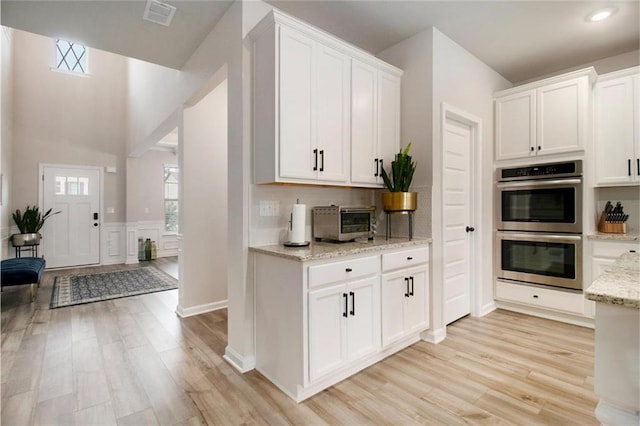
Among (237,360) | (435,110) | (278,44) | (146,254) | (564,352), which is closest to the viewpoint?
(278,44)

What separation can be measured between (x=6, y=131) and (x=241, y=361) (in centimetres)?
625

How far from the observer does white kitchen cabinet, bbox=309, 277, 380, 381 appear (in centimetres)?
199

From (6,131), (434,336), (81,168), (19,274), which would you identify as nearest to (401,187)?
(434,336)

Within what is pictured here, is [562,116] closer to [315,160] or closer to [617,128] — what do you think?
[617,128]

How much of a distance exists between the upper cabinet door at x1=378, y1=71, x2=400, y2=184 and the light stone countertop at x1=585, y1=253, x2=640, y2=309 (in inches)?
71.3

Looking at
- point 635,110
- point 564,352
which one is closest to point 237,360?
point 564,352

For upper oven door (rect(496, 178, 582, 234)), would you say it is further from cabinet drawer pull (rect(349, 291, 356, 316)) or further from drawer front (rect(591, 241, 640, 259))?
cabinet drawer pull (rect(349, 291, 356, 316))

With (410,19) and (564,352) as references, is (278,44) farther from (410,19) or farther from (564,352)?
(564,352)

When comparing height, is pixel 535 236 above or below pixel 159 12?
below

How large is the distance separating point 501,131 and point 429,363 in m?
2.74

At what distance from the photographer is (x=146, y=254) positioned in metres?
7.30

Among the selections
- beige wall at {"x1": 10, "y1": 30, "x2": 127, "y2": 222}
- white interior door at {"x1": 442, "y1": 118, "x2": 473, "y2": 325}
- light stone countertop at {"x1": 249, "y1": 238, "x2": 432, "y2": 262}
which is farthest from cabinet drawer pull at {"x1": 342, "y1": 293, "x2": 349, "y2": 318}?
beige wall at {"x1": 10, "y1": 30, "x2": 127, "y2": 222}

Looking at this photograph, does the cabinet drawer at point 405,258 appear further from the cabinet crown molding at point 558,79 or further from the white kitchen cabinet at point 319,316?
the cabinet crown molding at point 558,79

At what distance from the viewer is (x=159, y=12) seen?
2627 mm
